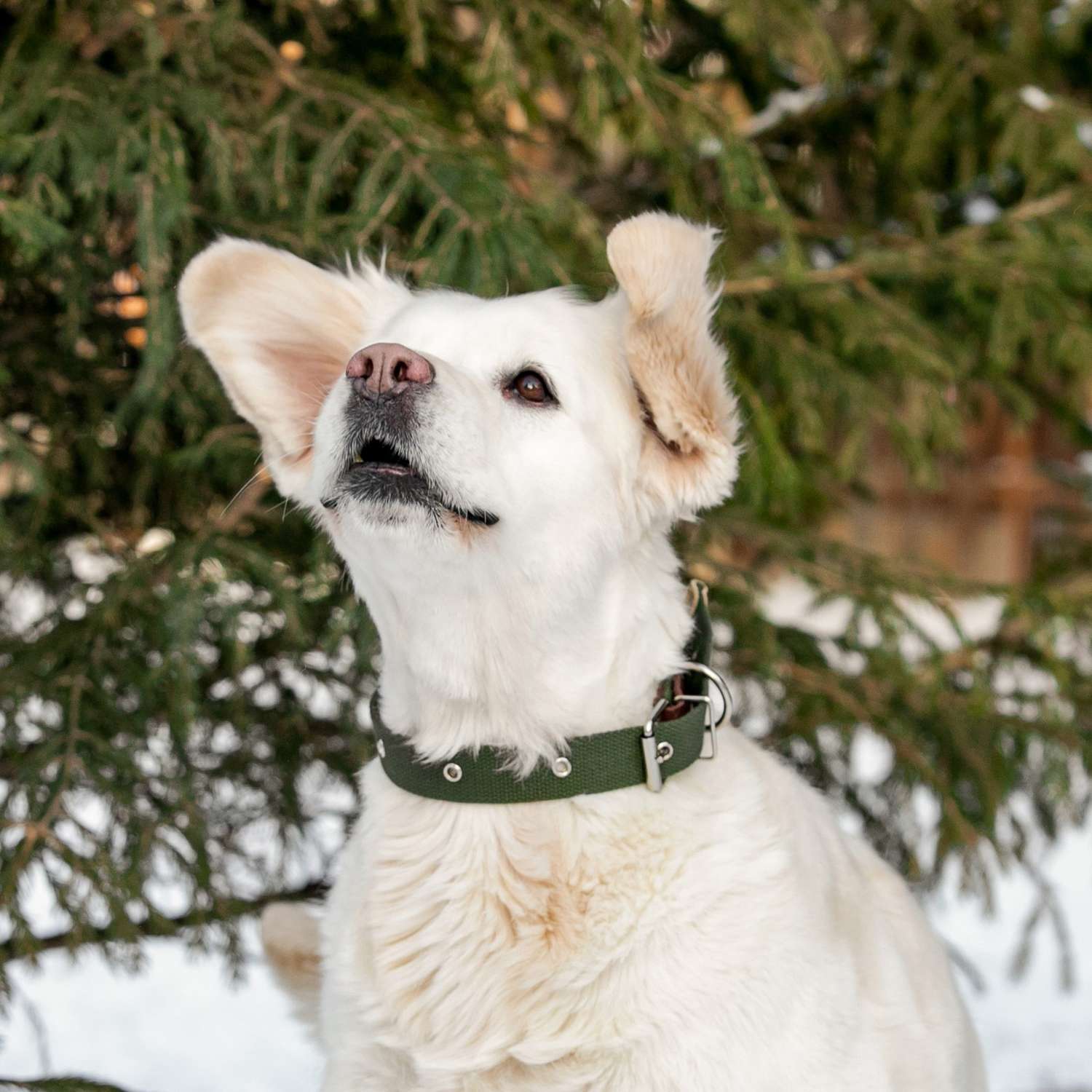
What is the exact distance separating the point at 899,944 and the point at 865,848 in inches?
8.9

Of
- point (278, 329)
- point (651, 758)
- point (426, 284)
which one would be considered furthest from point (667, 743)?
point (426, 284)

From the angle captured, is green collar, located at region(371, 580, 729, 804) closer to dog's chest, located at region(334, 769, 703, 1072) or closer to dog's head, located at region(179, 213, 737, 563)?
dog's chest, located at region(334, 769, 703, 1072)

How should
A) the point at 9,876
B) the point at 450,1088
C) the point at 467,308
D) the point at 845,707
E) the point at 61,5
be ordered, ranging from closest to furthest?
the point at 450,1088 → the point at 467,308 → the point at 9,876 → the point at 61,5 → the point at 845,707

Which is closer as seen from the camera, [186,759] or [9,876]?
[9,876]

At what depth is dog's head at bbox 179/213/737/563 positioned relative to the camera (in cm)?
158

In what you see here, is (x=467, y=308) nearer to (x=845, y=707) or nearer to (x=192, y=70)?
(x=192, y=70)

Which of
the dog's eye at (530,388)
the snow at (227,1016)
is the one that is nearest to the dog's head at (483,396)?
the dog's eye at (530,388)

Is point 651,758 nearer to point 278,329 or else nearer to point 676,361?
point 676,361

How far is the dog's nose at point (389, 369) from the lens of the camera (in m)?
1.53

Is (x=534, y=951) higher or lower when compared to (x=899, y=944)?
higher

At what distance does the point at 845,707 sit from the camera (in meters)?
2.94

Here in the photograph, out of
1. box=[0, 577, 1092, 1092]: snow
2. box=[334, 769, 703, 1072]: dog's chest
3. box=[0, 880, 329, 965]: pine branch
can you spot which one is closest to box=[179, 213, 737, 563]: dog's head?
box=[334, 769, 703, 1072]: dog's chest

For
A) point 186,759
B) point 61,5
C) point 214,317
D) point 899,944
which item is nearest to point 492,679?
point 214,317

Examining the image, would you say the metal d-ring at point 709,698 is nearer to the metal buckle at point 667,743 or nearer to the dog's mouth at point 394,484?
the metal buckle at point 667,743
